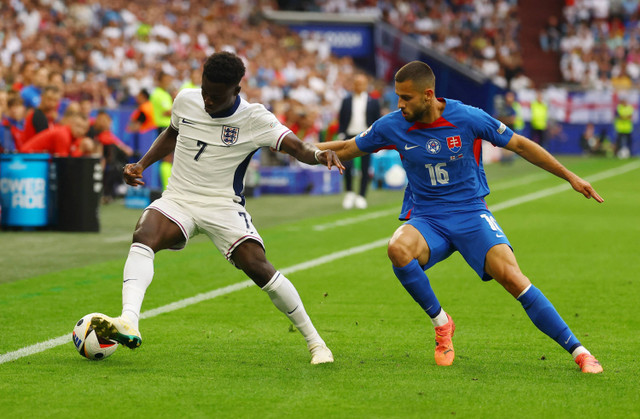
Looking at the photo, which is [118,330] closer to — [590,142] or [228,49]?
[228,49]

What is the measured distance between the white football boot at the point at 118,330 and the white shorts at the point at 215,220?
0.78 meters

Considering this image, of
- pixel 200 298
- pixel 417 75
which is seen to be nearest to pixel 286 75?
pixel 200 298

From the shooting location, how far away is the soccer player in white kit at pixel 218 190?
6234mm

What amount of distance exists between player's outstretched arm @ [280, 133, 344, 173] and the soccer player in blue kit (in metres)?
0.47

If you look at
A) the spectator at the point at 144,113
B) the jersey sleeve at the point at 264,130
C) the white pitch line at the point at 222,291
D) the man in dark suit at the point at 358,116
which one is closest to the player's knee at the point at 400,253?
the jersey sleeve at the point at 264,130

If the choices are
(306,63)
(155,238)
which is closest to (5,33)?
(306,63)

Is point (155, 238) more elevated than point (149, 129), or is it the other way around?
point (155, 238)

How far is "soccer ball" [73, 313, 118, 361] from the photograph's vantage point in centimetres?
619

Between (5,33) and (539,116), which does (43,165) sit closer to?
(5,33)

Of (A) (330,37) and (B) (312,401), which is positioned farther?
(A) (330,37)

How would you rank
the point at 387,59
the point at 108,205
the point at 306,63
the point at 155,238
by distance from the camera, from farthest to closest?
the point at 387,59
the point at 306,63
the point at 108,205
the point at 155,238

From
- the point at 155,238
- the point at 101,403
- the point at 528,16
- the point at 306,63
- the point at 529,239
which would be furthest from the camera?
the point at 528,16

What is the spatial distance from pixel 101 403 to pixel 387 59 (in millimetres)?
35696

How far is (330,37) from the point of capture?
40469mm
